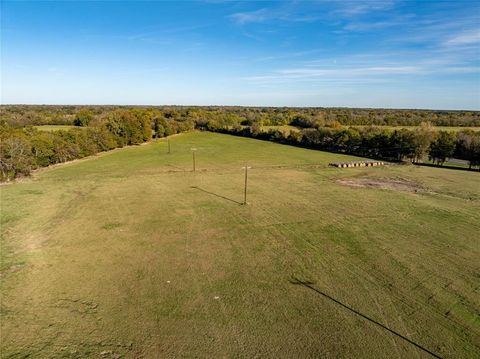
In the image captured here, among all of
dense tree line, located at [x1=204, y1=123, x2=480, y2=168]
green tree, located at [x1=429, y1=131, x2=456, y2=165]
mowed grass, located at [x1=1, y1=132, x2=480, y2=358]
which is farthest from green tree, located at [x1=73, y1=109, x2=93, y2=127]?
green tree, located at [x1=429, y1=131, x2=456, y2=165]

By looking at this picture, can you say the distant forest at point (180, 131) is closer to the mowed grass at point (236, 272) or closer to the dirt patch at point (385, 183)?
the mowed grass at point (236, 272)

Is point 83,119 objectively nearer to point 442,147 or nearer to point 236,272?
point 236,272

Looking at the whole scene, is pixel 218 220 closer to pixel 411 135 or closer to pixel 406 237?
pixel 406 237

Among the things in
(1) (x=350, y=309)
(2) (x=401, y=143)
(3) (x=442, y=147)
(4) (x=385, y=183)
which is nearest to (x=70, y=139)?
(4) (x=385, y=183)

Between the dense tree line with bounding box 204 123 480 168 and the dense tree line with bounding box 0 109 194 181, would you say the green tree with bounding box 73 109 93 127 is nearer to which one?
the dense tree line with bounding box 0 109 194 181

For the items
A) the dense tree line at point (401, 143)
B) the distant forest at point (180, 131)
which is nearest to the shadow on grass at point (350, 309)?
the distant forest at point (180, 131)

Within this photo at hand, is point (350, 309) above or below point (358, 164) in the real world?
below

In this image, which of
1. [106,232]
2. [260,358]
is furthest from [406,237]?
[106,232]

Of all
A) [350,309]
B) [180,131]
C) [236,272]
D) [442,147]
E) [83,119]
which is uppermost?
[83,119]
